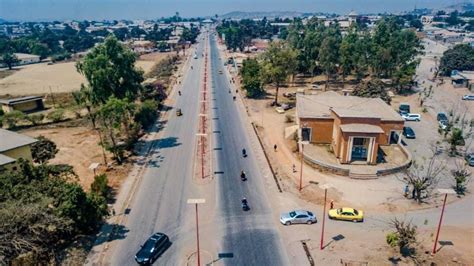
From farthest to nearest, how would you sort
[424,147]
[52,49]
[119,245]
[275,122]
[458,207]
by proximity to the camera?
[52,49]
[275,122]
[424,147]
[458,207]
[119,245]

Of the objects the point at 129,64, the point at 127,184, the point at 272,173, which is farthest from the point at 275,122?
the point at 127,184

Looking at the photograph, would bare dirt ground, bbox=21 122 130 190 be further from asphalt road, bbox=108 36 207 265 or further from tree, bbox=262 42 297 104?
tree, bbox=262 42 297 104

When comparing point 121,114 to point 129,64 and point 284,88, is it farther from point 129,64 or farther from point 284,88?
point 284,88

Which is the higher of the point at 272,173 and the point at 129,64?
the point at 129,64

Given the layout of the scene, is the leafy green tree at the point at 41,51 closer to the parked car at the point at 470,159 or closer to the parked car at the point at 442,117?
the parked car at the point at 442,117

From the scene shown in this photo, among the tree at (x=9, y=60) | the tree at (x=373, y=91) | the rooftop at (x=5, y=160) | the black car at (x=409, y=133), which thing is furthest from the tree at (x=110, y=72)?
the tree at (x=9, y=60)
